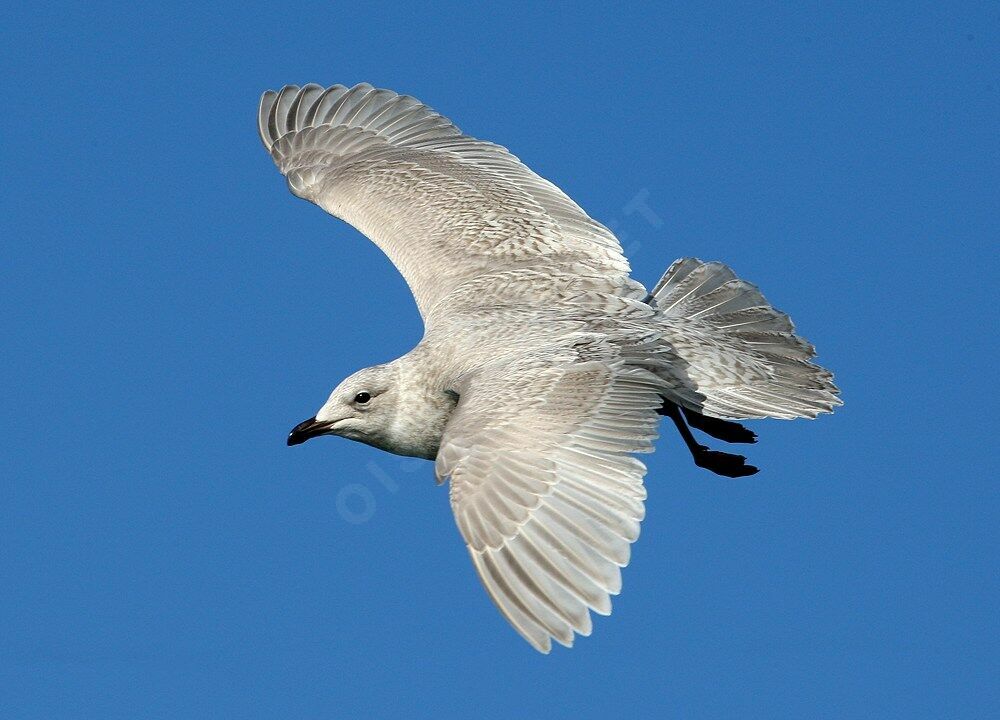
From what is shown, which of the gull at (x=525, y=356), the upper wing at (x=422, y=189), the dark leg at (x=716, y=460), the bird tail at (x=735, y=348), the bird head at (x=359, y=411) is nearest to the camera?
the gull at (x=525, y=356)

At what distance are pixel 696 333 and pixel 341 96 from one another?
472 cm

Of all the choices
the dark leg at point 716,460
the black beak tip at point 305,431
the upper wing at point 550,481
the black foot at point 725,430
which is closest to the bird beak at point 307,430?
the black beak tip at point 305,431

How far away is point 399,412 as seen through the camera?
9562mm

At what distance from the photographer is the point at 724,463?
33.9 feet

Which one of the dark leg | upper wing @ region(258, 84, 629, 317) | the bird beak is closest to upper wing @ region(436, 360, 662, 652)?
the bird beak

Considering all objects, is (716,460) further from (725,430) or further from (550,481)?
(550,481)

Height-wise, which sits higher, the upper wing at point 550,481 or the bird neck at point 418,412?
the bird neck at point 418,412

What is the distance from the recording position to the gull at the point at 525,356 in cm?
755

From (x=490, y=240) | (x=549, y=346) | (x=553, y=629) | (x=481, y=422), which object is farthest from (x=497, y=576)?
(x=490, y=240)

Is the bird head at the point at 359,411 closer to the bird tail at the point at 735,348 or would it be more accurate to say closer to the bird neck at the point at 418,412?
the bird neck at the point at 418,412

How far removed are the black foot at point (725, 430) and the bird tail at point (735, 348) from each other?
0.68m

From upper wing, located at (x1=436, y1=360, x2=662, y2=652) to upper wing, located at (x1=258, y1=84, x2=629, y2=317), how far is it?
2356 mm

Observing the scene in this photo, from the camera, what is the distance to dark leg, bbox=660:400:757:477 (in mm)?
10297

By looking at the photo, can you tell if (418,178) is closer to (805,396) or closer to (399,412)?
(399,412)
